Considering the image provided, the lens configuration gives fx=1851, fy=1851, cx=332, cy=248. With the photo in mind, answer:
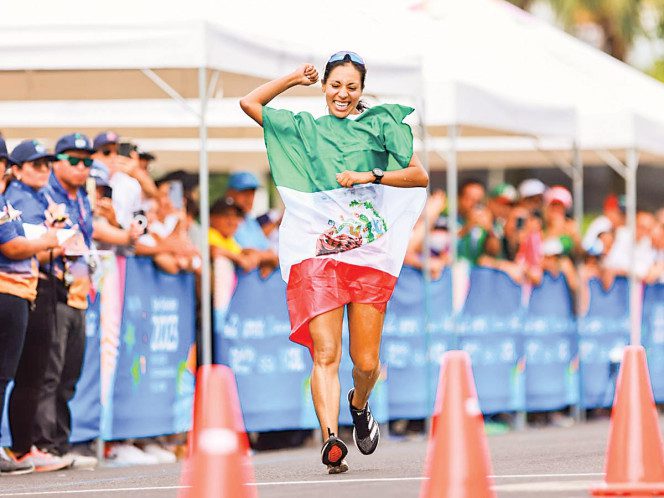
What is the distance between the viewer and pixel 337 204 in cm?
941

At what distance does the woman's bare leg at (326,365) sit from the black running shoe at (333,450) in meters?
0.11

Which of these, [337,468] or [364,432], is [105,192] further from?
[337,468]

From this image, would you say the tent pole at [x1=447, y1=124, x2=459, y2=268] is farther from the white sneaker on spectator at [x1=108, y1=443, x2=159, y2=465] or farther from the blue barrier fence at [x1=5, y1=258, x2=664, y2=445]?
the white sneaker on spectator at [x1=108, y1=443, x2=159, y2=465]

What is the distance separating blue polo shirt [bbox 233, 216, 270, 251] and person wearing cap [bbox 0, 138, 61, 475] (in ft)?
9.77

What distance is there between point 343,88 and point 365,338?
1.28m

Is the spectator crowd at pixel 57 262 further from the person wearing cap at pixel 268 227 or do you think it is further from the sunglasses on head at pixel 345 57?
the sunglasses on head at pixel 345 57

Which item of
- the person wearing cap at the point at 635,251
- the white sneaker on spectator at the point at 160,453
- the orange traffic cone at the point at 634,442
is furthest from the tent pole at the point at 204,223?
the person wearing cap at the point at 635,251

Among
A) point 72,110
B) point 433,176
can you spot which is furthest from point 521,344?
point 433,176

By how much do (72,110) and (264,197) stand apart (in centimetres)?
905

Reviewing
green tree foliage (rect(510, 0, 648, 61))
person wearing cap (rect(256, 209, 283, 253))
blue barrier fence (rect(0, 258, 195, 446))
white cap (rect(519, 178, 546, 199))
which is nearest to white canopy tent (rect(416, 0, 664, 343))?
white cap (rect(519, 178, 546, 199))

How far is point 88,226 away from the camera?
11.6 m

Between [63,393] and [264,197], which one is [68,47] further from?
[264,197]

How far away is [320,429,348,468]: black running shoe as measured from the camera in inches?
352

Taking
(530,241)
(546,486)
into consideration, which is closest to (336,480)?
(546,486)
